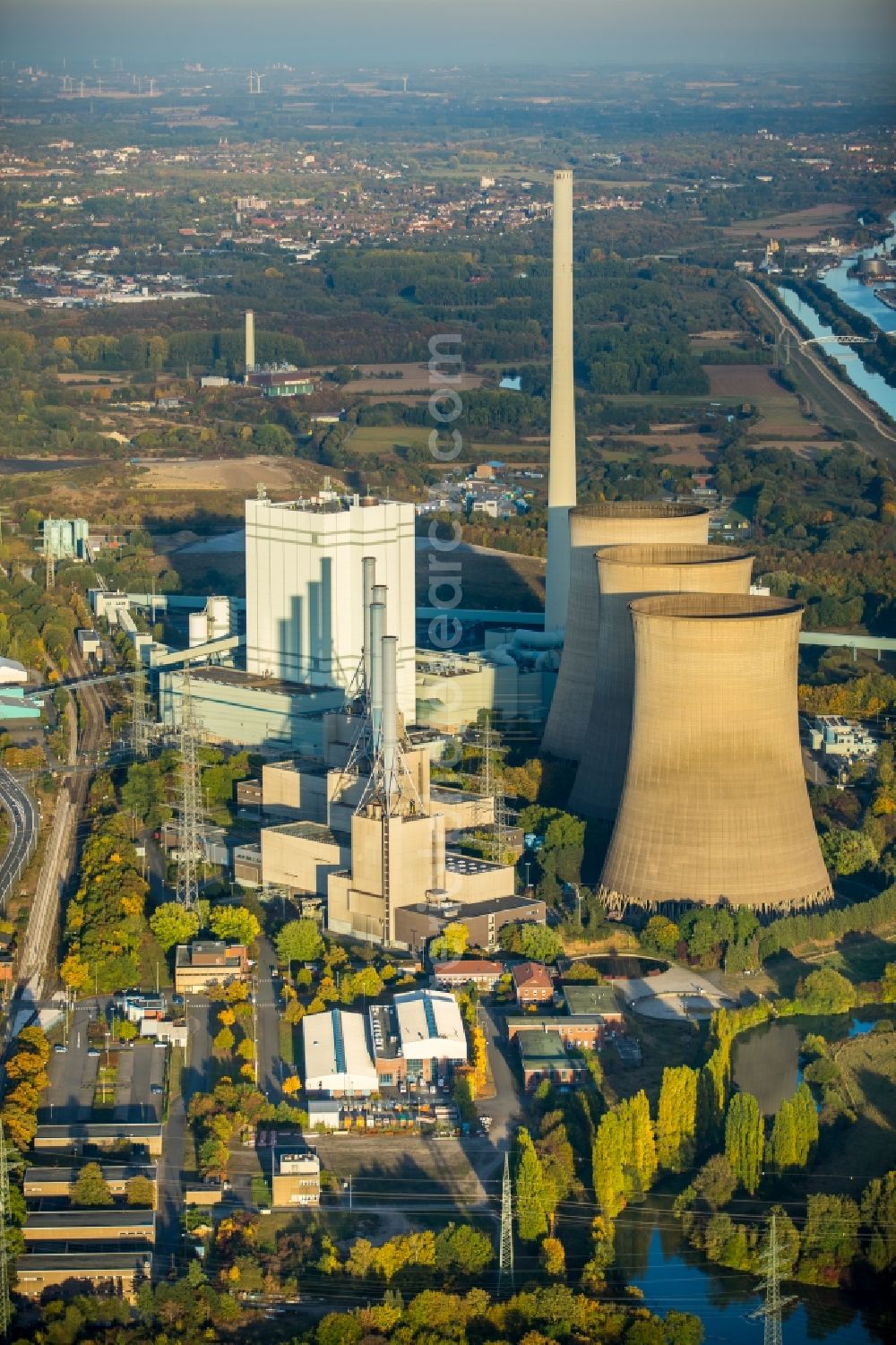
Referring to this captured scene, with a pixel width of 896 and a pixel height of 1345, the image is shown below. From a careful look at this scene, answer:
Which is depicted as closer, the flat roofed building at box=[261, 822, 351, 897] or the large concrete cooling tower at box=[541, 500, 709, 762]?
the flat roofed building at box=[261, 822, 351, 897]

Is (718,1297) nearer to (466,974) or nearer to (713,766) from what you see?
(466,974)

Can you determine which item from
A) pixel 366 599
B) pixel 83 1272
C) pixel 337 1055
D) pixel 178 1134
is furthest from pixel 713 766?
pixel 83 1272

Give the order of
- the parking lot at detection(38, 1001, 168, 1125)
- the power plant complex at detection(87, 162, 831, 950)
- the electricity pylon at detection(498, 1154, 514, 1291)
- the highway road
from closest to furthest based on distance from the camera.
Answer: the electricity pylon at detection(498, 1154, 514, 1291)
the parking lot at detection(38, 1001, 168, 1125)
the power plant complex at detection(87, 162, 831, 950)
the highway road

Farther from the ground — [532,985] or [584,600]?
[584,600]

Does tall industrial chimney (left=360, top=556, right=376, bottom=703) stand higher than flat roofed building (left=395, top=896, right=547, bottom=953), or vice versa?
tall industrial chimney (left=360, top=556, right=376, bottom=703)

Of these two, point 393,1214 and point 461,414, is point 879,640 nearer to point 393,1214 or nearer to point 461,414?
point 393,1214

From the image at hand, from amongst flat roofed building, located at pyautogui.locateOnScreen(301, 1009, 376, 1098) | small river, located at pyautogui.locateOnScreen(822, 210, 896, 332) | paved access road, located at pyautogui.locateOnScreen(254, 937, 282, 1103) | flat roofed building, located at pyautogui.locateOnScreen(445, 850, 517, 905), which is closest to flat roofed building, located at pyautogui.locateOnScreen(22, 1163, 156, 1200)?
paved access road, located at pyautogui.locateOnScreen(254, 937, 282, 1103)

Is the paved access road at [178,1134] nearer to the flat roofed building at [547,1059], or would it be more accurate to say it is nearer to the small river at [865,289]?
the flat roofed building at [547,1059]

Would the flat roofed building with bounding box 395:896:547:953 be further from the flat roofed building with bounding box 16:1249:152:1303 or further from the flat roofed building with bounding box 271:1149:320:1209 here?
the flat roofed building with bounding box 16:1249:152:1303
